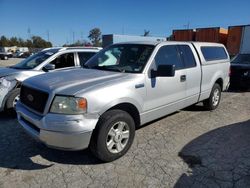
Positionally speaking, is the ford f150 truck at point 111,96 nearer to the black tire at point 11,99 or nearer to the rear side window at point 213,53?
the rear side window at point 213,53

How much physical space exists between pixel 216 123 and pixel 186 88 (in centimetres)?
117

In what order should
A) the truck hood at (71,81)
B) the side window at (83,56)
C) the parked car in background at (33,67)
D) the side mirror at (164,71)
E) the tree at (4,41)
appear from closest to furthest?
the truck hood at (71,81)
the side mirror at (164,71)
the parked car in background at (33,67)
the side window at (83,56)
the tree at (4,41)

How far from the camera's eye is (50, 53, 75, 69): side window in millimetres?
6363

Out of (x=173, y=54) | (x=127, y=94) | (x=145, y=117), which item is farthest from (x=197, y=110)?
(x=127, y=94)

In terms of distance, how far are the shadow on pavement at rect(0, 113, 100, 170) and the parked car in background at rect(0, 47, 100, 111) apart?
114cm

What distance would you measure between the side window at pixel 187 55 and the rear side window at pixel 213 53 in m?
0.62

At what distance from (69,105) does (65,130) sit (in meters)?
0.33

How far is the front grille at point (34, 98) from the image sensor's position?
336 cm

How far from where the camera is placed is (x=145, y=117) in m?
4.13

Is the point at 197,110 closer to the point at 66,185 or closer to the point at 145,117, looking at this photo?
the point at 145,117

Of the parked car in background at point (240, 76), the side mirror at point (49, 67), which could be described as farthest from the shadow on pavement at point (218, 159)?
the parked car in background at point (240, 76)

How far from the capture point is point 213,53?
20.3 ft

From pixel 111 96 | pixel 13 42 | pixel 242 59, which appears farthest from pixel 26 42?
pixel 111 96

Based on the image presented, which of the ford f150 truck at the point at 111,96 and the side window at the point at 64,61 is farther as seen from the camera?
the side window at the point at 64,61
